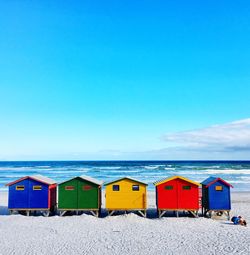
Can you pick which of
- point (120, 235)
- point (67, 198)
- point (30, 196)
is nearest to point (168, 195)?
point (120, 235)

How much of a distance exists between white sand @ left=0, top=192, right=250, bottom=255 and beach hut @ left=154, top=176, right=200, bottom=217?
743 mm

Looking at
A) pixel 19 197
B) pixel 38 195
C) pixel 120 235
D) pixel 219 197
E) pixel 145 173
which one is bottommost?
pixel 145 173

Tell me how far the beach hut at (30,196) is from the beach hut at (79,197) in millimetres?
1013

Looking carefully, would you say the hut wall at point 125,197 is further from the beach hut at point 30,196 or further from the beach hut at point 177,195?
the beach hut at point 30,196

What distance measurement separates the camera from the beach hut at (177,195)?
2073cm

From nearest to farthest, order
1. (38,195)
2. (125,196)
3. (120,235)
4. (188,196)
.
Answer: (120,235) < (188,196) < (125,196) < (38,195)

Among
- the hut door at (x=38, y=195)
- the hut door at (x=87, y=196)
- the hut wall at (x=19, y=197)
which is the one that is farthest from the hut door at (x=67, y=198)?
the hut wall at (x=19, y=197)

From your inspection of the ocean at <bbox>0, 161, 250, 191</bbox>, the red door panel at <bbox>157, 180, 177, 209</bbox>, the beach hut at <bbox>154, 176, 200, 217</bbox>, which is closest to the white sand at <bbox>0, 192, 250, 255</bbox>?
the beach hut at <bbox>154, 176, 200, 217</bbox>

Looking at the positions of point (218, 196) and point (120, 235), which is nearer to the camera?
point (120, 235)

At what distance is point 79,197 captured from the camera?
20.9 metres

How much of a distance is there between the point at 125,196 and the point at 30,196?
673 centimetres

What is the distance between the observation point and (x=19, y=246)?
46.9 ft

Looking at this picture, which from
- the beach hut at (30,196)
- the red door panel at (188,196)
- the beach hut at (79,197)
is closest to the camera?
the red door panel at (188,196)

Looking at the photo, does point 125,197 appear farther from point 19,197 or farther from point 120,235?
point 19,197
